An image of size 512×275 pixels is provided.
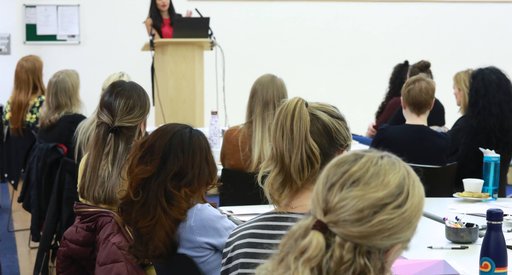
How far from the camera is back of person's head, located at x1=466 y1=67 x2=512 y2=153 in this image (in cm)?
421

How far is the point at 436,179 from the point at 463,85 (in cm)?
113

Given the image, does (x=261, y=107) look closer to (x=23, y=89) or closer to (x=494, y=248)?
(x=494, y=248)

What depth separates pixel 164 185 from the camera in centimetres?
217

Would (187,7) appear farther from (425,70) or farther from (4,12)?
(425,70)

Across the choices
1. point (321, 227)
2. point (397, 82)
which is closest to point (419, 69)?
point (397, 82)

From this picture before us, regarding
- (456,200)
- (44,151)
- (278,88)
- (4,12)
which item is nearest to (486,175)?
(456,200)

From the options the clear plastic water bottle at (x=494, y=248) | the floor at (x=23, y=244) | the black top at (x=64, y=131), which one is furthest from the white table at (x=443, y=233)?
the floor at (x=23, y=244)

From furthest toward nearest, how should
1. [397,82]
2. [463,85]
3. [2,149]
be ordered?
[2,149] < [397,82] < [463,85]

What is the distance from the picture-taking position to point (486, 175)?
347 cm

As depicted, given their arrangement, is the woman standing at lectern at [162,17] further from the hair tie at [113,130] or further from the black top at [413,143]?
the hair tie at [113,130]

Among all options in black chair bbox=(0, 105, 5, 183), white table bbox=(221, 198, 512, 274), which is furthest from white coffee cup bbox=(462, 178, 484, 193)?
black chair bbox=(0, 105, 5, 183)

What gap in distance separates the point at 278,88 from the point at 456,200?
1.04 meters

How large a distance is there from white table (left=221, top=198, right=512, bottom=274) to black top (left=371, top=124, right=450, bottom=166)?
1.84 ft

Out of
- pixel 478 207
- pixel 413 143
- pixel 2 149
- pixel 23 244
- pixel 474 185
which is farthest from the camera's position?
pixel 2 149
